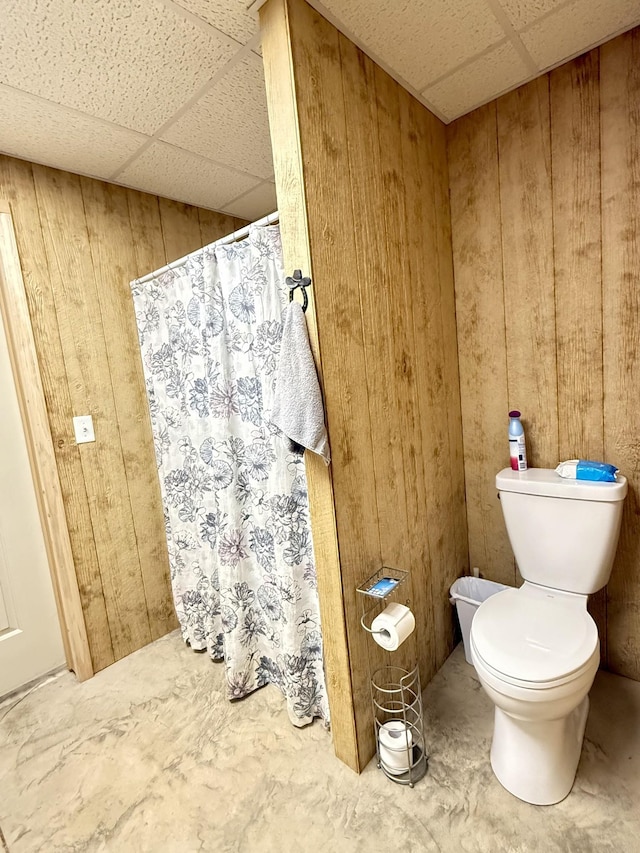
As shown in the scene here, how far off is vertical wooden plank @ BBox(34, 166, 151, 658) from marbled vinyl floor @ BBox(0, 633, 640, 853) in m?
0.40

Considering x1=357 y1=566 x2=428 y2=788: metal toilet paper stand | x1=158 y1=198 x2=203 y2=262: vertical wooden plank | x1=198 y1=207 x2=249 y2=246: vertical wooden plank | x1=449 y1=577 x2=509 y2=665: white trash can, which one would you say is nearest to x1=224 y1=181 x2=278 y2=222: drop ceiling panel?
x1=198 y1=207 x2=249 y2=246: vertical wooden plank

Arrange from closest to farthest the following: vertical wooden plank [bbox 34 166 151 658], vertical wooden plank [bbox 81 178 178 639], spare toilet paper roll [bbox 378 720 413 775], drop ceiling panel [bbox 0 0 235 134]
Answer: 1. drop ceiling panel [bbox 0 0 235 134]
2. spare toilet paper roll [bbox 378 720 413 775]
3. vertical wooden plank [bbox 34 166 151 658]
4. vertical wooden plank [bbox 81 178 178 639]

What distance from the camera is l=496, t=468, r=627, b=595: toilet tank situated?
1382 millimetres

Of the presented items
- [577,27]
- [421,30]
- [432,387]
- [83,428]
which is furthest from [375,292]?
[83,428]

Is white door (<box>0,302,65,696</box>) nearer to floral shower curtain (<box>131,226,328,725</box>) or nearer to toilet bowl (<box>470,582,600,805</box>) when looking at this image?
floral shower curtain (<box>131,226,328,725</box>)

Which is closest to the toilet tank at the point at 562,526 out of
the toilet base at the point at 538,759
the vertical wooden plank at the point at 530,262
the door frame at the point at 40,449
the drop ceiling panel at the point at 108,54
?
the vertical wooden plank at the point at 530,262

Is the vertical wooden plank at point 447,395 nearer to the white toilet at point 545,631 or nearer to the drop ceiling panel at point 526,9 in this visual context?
the white toilet at point 545,631

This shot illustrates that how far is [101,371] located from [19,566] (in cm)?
94

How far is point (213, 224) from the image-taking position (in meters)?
2.33

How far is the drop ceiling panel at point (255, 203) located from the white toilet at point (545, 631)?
1.78 meters

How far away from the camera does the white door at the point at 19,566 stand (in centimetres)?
179

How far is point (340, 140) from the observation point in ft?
3.99

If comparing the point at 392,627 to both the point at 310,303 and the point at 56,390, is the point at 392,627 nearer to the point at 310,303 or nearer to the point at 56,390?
the point at 310,303

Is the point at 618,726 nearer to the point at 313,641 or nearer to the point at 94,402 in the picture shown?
the point at 313,641
